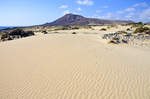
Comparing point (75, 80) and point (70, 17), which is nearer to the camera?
point (75, 80)

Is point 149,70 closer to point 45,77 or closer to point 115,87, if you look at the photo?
point 115,87

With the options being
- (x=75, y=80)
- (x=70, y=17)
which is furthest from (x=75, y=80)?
(x=70, y=17)

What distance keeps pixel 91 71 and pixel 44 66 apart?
222 cm

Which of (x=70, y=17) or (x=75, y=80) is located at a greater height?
(x=70, y=17)

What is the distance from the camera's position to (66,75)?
20.2 feet

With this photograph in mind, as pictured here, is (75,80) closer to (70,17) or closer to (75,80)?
(75,80)

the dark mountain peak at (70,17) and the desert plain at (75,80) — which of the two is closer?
the desert plain at (75,80)

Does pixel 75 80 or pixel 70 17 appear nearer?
pixel 75 80

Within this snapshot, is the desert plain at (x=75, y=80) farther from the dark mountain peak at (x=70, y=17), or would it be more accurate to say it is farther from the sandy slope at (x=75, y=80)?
the dark mountain peak at (x=70, y=17)

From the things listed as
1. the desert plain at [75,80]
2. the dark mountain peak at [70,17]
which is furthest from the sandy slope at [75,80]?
the dark mountain peak at [70,17]

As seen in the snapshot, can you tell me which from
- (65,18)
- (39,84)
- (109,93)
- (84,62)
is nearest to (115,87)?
(109,93)

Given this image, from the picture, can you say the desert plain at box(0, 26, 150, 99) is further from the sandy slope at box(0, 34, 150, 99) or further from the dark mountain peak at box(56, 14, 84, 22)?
the dark mountain peak at box(56, 14, 84, 22)

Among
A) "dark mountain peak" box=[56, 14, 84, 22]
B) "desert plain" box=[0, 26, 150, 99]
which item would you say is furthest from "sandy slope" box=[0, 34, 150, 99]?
"dark mountain peak" box=[56, 14, 84, 22]

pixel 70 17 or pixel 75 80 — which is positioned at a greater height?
pixel 70 17
